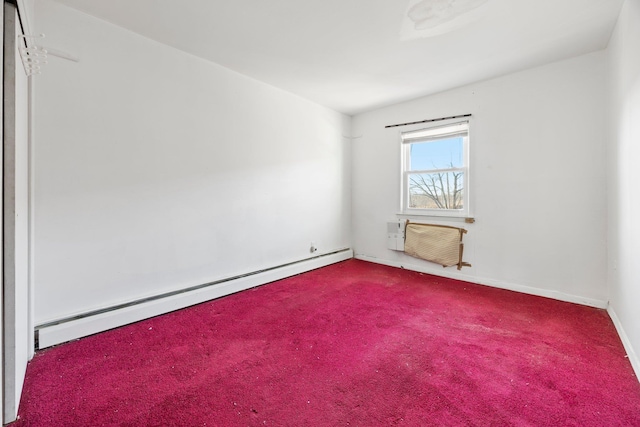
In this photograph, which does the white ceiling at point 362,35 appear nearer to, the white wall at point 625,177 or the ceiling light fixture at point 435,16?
the ceiling light fixture at point 435,16

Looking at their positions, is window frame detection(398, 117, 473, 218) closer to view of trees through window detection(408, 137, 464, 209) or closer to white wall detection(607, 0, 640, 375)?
view of trees through window detection(408, 137, 464, 209)

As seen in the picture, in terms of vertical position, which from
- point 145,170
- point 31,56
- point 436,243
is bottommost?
point 436,243

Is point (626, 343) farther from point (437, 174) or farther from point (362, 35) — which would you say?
point (362, 35)

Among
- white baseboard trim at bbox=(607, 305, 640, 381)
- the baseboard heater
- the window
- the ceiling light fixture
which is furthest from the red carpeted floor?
the ceiling light fixture

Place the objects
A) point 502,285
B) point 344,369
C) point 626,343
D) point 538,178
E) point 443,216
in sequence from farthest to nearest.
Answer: point 443,216, point 502,285, point 538,178, point 626,343, point 344,369

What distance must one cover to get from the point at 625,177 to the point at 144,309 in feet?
13.1

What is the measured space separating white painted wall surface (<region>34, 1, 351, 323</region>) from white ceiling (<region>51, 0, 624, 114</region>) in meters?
0.27

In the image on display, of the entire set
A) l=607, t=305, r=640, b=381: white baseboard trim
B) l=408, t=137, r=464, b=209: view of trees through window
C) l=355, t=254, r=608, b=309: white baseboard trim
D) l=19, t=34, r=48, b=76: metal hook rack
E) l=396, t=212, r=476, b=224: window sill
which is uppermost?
l=19, t=34, r=48, b=76: metal hook rack

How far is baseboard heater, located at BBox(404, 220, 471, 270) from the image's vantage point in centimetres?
359

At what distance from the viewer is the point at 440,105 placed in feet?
12.1

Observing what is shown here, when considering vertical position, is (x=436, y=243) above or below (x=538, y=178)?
below

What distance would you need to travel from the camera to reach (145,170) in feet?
8.05

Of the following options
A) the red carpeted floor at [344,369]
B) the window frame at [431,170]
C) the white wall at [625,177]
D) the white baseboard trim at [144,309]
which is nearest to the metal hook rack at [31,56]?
the white baseboard trim at [144,309]

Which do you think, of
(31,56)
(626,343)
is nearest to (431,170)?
(626,343)
